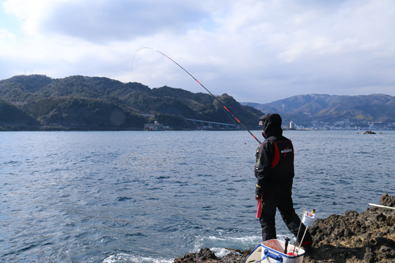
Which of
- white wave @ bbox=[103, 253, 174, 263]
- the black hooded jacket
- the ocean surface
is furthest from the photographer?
the ocean surface

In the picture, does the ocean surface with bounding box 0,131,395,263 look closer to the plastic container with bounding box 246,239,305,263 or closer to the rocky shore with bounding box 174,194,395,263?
the rocky shore with bounding box 174,194,395,263

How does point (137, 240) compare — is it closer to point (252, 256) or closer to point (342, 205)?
point (252, 256)

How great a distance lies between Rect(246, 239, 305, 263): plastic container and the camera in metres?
4.94

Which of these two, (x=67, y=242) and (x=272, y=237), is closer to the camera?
(x=272, y=237)

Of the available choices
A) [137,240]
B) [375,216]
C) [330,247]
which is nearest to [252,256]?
[330,247]

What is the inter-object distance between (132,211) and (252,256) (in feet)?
29.1

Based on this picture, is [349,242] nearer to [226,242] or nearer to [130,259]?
[226,242]

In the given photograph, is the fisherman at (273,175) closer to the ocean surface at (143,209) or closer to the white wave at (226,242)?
the ocean surface at (143,209)

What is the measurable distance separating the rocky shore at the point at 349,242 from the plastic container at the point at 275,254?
836 millimetres

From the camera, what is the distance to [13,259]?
8930 millimetres

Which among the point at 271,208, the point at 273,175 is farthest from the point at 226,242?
the point at 273,175

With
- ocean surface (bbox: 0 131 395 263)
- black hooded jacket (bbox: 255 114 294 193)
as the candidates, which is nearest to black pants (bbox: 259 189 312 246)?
black hooded jacket (bbox: 255 114 294 193)

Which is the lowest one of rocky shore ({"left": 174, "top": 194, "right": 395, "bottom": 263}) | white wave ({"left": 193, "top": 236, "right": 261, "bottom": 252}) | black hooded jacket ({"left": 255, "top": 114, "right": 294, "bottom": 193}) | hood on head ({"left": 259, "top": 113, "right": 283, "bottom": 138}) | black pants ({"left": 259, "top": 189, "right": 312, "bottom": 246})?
white wave ({"left": 193, "top": 236, "right": 261, "bottom": 252})

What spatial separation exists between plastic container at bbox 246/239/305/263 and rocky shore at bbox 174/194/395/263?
2.74 ft
